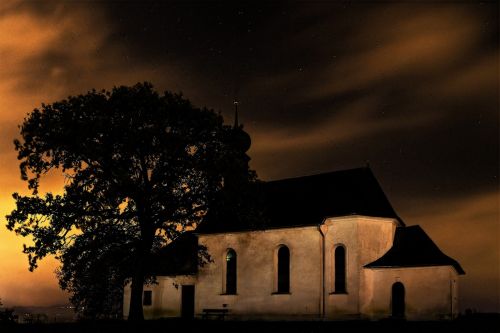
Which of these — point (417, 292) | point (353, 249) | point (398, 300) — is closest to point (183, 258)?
point (353, 249)

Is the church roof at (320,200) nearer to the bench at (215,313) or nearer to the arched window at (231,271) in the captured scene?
the arched window at (231,271)

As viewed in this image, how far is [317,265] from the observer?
45.4 m

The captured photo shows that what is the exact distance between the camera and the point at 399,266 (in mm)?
42781

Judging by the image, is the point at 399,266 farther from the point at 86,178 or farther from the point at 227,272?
the point at 86,178

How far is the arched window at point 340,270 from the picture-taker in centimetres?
4444

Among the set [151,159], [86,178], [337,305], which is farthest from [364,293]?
[86,178]

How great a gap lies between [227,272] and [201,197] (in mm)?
10636

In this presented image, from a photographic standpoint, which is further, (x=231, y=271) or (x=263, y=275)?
(x=231, y=271)

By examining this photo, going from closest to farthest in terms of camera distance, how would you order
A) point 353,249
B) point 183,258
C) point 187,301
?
point 353,249 < point 187,301 < point 183,258

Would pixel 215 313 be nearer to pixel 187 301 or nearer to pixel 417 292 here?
pixel 187 301

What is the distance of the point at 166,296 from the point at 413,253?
19.3 meters

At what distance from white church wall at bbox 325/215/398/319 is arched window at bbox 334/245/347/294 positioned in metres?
0.24

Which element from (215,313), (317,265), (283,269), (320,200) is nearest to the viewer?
(317,265)

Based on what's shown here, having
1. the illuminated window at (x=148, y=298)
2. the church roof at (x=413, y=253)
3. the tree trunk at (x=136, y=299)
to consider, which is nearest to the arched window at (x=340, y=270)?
the church roof at (x=413, y=253)
